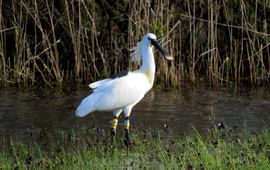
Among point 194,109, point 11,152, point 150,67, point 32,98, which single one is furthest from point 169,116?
point 11,152

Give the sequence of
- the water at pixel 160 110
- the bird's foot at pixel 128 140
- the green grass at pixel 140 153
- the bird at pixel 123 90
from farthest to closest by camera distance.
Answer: the water at pixel 160 110 < the bird at pixel 123 90 < the bird's foot at pixel 128 140 < the green grass at pixel 140 153

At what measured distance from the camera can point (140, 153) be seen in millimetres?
8133

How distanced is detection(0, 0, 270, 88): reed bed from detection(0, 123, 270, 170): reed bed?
385 centimetres

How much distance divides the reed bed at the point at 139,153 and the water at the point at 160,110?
0.95 m

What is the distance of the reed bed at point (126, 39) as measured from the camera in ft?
43.0

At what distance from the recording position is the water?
10461mm

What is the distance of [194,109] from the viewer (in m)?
11.8

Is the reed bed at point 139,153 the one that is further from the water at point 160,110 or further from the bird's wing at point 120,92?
the water at point 160,110

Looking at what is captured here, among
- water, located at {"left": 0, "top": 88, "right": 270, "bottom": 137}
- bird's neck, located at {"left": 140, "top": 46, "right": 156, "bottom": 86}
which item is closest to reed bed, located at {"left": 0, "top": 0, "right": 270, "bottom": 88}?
water, located at {"left": 0, "top": 88, "right": 270, "bottom": 137}

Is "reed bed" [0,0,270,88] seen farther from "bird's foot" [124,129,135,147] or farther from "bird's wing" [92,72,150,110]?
"bird's foot" [124,129,135,147]

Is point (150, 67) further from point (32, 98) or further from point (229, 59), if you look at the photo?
point (229, 59)

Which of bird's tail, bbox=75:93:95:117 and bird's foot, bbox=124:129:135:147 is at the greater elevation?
bird's tail, bbox=75:93:95:117

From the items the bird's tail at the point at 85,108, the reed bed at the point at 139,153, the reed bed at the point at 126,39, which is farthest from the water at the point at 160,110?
the bird's tail at the point at 85,108

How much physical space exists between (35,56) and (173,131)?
396 cm
